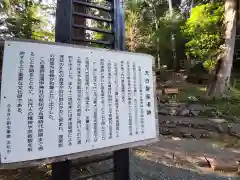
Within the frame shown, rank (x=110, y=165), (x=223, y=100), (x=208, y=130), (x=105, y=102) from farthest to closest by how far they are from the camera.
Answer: (x=223, y=100) < (x=208, y=130) < (x=110, y=165) < (x=105, y=102)

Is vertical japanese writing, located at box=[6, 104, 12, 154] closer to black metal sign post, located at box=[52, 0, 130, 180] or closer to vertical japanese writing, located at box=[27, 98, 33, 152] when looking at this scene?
vertical japanese writing, located at box=[27, 98, 33, 152]

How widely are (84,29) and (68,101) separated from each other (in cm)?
86

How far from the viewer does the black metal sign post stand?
2092 mm

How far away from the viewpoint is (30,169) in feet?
10.3

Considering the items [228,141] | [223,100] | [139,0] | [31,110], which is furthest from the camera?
[139,0]

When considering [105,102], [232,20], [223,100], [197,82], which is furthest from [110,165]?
[197,82]

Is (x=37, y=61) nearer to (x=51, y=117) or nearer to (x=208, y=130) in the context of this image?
(x=51, y=117)

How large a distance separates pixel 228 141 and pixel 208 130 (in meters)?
0.69

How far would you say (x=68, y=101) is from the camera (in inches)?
73.0

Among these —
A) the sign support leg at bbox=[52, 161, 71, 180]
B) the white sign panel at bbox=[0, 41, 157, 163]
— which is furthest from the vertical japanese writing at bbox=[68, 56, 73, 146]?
the sign support leg at bbox=[52, 161, 71, 180]

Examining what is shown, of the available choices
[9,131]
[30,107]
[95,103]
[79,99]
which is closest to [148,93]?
[95,103]

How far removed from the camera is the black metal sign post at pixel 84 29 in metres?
2.09

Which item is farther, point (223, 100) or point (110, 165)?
point (223, 100)

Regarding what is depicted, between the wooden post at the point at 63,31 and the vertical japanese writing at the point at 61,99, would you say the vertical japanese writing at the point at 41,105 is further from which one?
the wooden post at the point at 63,31
